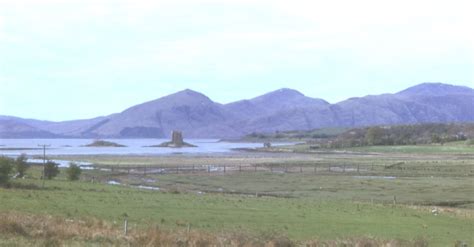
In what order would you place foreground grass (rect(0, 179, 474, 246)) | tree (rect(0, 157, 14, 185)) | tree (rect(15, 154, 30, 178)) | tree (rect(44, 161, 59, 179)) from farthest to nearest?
tree (rect(44, 161, 59, 179)) < tree (rect(15, 154, 30, 178)) < tree (rect(0, 157, 14, 185)) < foreground grass (rect(0, 179, 474, 246))

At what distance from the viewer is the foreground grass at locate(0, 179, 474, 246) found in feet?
90.3

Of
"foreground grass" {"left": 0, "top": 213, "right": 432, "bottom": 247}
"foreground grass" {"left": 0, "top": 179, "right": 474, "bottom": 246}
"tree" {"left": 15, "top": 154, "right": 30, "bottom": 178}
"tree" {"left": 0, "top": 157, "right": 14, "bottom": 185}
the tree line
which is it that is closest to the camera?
"foreground grass" {"left": 0, "top": 213, "right": 432, "bottom": 247}

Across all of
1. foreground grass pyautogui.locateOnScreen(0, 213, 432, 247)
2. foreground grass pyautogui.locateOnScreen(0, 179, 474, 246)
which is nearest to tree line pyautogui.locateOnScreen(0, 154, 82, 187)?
foreground grass pyautogui.locateOnScreen(0, 179, 474, 246)

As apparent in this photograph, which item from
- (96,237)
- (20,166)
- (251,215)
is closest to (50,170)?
(20,166)

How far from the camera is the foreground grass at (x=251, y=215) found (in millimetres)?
27531

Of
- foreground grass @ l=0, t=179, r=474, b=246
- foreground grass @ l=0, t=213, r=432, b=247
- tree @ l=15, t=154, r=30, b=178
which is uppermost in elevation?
tree @ l=15, t=154, r=30, b=178

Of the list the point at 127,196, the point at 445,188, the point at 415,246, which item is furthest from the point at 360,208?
the point at 445,188

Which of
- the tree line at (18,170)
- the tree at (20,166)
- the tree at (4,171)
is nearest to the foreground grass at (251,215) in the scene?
the tree at (4,171)

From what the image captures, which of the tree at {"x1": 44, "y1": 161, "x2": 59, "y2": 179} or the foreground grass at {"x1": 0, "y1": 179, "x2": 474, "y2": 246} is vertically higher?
the tree at {"x1": 44, "y1": 161, "x2": 59, "y2": 179}

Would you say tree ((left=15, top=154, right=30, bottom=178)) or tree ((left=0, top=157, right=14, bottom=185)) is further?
tree ((left=15, top=154, right=30, bottom=178))

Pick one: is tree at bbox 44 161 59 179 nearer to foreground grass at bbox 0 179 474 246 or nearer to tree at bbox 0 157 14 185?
tree at bbox 0 157 14 185

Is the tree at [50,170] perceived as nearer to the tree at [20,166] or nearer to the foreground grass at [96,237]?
the tree at [20,166]

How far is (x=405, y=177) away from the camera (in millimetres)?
79938

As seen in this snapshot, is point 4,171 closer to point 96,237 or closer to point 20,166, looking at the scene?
point 20,166
